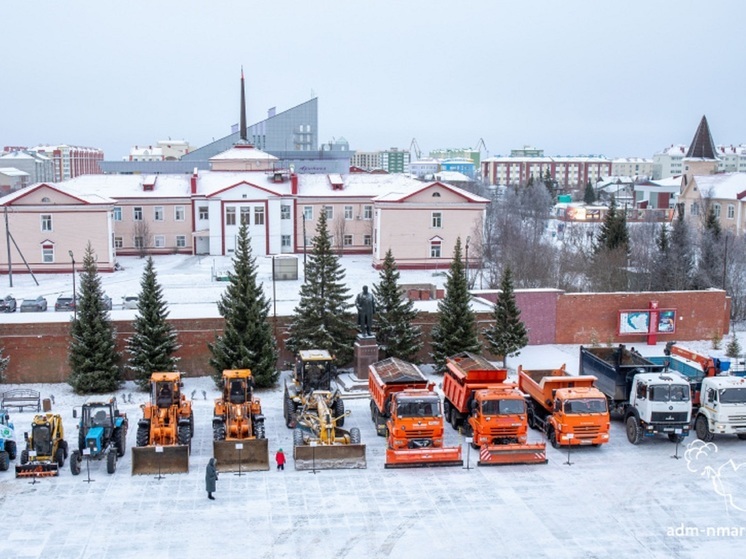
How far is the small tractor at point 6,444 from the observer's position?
62.9 ft

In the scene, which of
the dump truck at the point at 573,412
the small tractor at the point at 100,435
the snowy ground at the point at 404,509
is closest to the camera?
the snowy ground at the point at 404,509

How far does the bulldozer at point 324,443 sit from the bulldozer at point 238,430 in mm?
927

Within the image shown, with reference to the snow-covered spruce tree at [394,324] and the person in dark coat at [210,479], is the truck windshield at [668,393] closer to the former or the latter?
the snow-covered spruce tree at [394,324]

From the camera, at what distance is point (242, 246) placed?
28188 millimetres

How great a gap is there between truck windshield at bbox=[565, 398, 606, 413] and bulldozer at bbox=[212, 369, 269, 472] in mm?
7880

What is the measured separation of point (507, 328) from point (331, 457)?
12.3 meters

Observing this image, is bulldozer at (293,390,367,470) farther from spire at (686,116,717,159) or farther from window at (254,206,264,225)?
spire at (686,116,717,159)

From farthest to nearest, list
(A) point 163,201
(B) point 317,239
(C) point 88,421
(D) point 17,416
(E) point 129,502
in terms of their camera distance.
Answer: (A) point 163,201, (B) point 317,239, (D) point 17,416, (C) point 88,421, (E) point 129,502

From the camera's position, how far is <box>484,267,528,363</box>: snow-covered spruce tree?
99.2ft

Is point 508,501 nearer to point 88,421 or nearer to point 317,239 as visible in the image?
point 88,421


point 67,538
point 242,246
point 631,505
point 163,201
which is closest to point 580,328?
point 242,246

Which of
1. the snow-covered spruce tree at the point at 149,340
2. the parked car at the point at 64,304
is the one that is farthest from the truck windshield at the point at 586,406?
the parked car at the point at 64,304

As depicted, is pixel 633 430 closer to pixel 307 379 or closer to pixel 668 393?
pixel 668 393

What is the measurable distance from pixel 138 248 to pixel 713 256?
39.3 m
